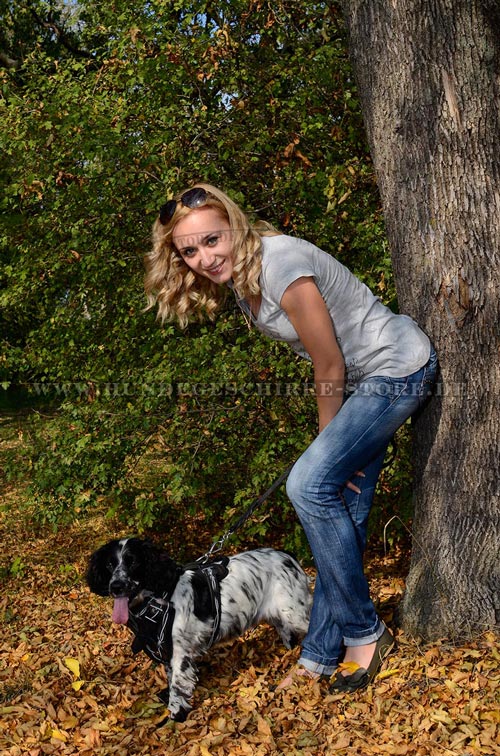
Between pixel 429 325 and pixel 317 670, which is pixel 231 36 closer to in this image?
pixel 429 325

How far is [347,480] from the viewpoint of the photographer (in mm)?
3373

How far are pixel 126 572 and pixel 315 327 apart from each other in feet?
5.59

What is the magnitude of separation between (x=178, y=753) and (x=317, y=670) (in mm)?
777

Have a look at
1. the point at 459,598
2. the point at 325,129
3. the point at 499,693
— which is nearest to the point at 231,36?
the point at 325,129

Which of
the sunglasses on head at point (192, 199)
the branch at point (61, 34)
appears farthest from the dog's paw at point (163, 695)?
the branch at point (61, 34)

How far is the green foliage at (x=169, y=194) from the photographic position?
205 inches

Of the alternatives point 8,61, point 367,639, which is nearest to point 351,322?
point 367,639

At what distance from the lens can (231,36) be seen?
213 inches

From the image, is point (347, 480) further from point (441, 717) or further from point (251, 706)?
point (251, 706)

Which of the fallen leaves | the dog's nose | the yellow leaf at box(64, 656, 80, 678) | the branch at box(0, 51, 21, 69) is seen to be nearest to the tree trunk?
the fallen leaves

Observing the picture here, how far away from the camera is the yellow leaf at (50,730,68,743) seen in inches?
142

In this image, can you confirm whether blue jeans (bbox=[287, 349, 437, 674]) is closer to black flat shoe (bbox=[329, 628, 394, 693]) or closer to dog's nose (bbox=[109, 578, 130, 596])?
black flat shoe (bbox=[329, 628, 394, 693])

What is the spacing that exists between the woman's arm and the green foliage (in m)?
1.73

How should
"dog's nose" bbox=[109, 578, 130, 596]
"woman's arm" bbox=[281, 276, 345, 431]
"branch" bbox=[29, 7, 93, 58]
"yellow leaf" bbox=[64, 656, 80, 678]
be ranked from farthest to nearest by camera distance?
"branch" bbox=[29, 7, 93, 58]
"yellow leaf" bbox=[64, 656, 80, 678]
"dog's nose" bbox=[109, 578, 130, 596]
"woman's arm" bbox=[281, 276, 345, 431]
